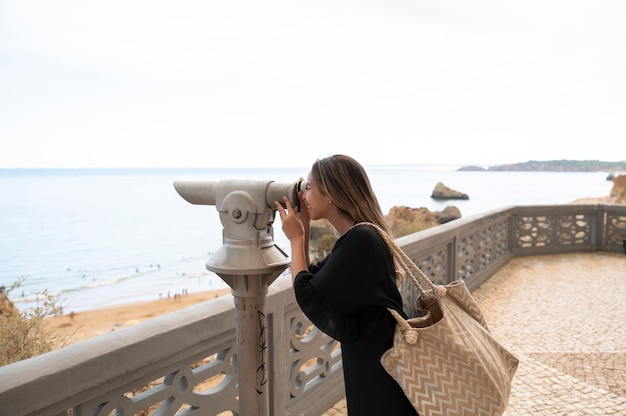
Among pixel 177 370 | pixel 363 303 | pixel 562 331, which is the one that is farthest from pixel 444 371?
pixel 562 331

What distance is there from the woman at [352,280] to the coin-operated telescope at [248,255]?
6cm

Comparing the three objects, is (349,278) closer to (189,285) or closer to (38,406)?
(38,406)

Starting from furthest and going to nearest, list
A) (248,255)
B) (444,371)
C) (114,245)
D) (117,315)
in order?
(114,245) < (117,315) < (248,255) < (444,371)

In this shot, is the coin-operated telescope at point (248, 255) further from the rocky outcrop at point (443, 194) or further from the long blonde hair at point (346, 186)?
the rocky outcrop at point (443, 194)

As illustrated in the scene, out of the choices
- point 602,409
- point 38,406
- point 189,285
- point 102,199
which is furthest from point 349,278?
point 102,199

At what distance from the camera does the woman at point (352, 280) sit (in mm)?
1350

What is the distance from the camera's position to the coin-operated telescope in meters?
1.42

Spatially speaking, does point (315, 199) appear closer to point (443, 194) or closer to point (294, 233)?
point (294, 233)

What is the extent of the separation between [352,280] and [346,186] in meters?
0.31

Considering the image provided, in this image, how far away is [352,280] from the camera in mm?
1342

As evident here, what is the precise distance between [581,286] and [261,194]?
635 centimetres

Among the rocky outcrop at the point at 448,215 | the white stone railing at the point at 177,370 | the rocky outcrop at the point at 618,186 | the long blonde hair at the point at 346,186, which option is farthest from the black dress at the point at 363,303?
the rocky outcrop at the point at 618,186

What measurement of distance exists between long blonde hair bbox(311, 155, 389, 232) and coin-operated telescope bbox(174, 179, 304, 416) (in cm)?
8

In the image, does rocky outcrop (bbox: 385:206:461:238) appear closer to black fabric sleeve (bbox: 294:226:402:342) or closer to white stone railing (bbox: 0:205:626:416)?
white stone railing (bbox: 0:205:626:416)
